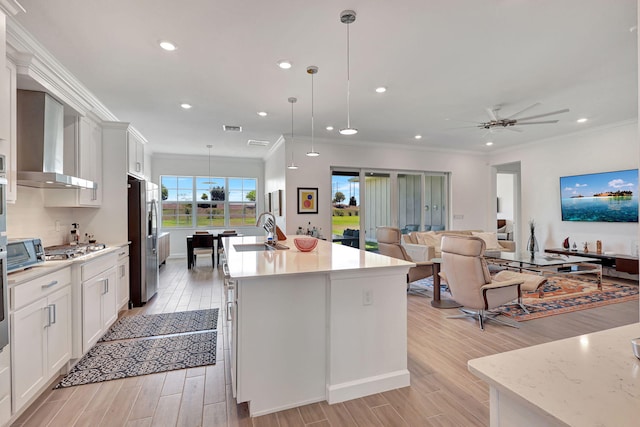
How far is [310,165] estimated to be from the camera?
21.1 feet

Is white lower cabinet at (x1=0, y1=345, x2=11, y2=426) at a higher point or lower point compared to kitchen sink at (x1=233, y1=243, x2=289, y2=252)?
lower

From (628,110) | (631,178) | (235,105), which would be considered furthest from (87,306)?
(631,178)

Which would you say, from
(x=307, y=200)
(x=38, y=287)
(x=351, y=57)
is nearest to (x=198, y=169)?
(x=307, y=200)

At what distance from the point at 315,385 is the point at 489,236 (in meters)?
5.88

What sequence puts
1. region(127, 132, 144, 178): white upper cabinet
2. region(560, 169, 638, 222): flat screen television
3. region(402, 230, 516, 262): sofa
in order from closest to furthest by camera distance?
1. region(127, 132, 144, 178): white upper cabinet
2. region(560, 169, 638, 222): flat screen television
3. region(402, 230, 516, 262): sofa

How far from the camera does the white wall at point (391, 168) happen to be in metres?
6.35

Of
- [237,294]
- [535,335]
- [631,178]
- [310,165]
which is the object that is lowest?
[535,335]

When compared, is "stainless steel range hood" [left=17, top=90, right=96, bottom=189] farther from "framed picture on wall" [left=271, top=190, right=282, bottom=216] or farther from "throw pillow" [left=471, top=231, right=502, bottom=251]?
"throw pillow" [left=471, top=231, right=502, bottom=251]

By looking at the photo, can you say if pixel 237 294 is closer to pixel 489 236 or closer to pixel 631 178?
pixel 489 236

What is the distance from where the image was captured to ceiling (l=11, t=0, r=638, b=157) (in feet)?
7.97

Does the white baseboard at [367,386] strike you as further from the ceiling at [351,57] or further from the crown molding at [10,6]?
the crown molding at [10,6]

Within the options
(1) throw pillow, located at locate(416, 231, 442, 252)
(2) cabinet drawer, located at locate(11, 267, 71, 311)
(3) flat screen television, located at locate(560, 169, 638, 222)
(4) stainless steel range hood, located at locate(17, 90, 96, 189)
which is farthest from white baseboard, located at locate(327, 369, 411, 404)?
(3) flat screen television, located at locate(560, 169, 638, 222)

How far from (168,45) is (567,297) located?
5.91 m

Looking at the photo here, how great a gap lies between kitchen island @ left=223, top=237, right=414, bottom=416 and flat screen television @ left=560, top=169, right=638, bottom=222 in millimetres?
5775
